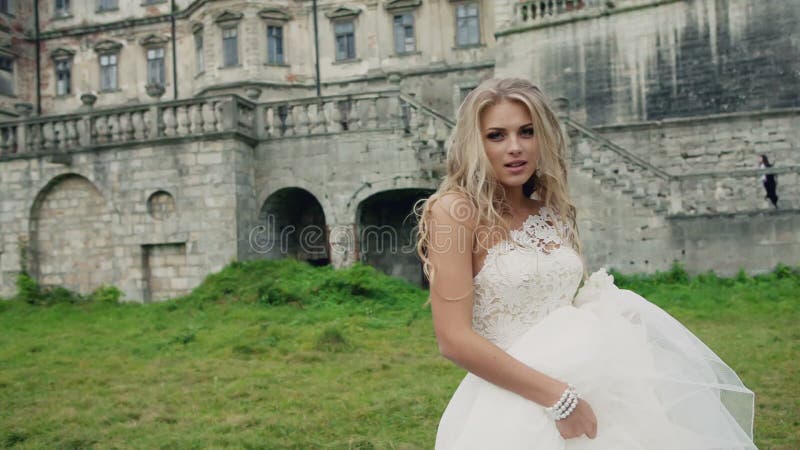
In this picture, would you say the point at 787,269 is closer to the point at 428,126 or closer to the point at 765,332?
the point at 765,332

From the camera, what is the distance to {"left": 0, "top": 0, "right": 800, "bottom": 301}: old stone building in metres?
15.0

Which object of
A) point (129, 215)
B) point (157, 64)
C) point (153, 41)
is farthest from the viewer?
point (157, 64)

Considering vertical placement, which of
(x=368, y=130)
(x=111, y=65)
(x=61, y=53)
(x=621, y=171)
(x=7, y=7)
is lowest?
(x=621, y=171)

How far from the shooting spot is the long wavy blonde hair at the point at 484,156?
8.34 feet

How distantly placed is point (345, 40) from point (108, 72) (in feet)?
40.6

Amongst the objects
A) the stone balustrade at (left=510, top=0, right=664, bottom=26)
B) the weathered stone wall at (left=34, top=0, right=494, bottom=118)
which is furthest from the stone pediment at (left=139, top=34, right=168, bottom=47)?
the stone balustrade at (left=510, top=0, right=664, bottom=26)

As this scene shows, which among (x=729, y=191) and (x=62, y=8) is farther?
(x=62, y=8)

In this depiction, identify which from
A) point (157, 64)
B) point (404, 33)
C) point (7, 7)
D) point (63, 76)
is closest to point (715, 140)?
point (404, 33)

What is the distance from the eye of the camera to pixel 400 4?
1168 inches

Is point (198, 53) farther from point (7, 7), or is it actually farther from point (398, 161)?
point (398, 161)

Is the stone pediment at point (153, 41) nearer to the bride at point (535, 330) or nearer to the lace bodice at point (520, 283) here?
the bride at point (535, 330)

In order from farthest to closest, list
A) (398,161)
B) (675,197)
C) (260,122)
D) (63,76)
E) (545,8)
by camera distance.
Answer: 1. (63,76)
2. (545,8)
3. (260,122)
4. (398,161)
5. (675,197)

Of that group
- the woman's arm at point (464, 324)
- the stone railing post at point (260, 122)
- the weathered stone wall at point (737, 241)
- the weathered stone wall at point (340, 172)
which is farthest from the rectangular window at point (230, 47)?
the woman's arm at point (464, 324)

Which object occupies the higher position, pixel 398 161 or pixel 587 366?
pixel 398 161
